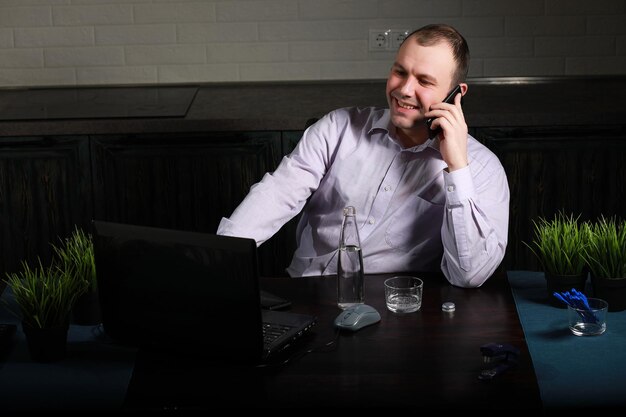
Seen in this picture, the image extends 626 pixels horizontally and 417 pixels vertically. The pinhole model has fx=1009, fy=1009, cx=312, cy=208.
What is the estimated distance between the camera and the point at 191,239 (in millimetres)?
1859

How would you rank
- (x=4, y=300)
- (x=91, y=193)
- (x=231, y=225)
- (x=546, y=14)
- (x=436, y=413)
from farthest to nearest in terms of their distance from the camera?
1. (x=546, y=14)
2. (x=91, y=193)
3. (x=231, y=225)
4. (x=4, y=300)
5. (x=436, y=413)

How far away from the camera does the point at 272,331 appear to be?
2.03 metres

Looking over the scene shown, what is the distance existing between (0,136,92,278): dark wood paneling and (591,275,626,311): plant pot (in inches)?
84.7

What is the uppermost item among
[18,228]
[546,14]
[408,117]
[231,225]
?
[546,14]

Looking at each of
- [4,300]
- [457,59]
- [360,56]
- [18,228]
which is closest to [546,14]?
[360,56]

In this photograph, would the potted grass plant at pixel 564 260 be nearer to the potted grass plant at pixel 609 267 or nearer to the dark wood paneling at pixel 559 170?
the potted grass plant at pixel 609 267

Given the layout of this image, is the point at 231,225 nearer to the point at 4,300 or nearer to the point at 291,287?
the point at 291,287

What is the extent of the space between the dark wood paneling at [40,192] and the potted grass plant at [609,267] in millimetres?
2116

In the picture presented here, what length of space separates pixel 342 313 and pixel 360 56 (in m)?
2.27

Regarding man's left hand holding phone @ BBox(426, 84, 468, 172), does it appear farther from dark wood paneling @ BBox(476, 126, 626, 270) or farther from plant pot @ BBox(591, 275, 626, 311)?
dark wood paneling @ BBox(476, 126, 626, 270)

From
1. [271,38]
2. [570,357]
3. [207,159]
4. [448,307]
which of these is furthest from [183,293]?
[271,38]

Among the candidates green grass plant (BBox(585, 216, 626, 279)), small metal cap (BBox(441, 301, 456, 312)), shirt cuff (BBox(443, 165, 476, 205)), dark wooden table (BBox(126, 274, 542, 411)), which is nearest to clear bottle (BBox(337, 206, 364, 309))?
dark wooden table (BBox(126, 274, 542, 411))

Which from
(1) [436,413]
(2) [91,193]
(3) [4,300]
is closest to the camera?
(1) [436,413]

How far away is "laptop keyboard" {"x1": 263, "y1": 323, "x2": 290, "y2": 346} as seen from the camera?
1.99 m
